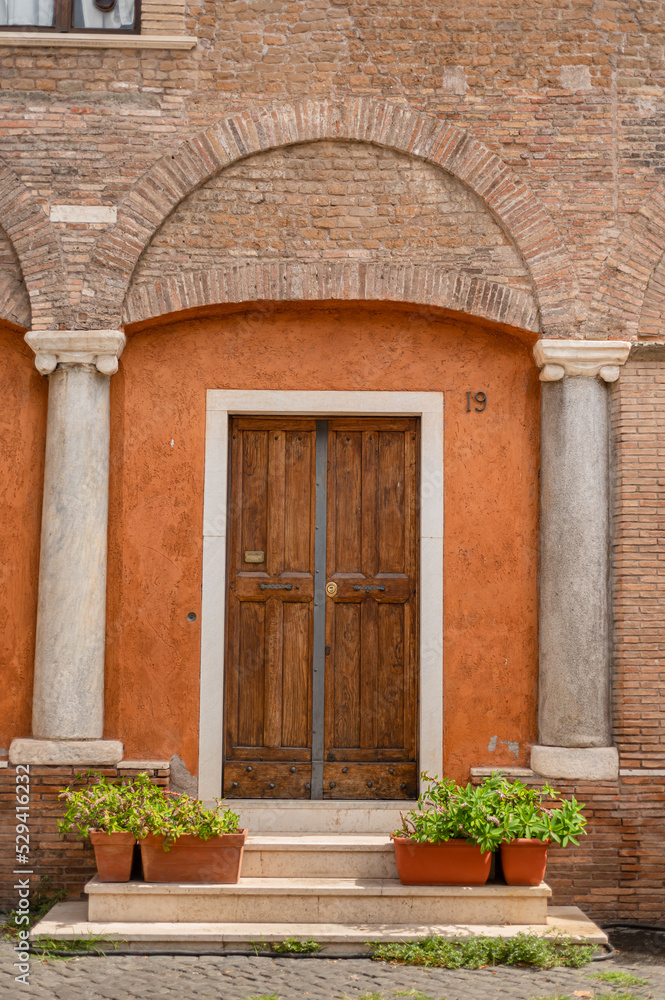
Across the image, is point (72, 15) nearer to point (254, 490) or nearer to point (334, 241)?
point (334, 241)

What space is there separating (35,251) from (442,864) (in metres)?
4.40

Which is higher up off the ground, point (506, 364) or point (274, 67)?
point (274, 67)

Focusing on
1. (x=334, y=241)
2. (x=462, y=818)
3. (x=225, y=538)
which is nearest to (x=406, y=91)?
(x=334, y=241)

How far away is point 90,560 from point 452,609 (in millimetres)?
2302

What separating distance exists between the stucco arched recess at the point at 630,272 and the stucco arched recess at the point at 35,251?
3.35m

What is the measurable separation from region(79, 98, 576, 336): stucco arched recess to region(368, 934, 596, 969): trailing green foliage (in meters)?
3.54

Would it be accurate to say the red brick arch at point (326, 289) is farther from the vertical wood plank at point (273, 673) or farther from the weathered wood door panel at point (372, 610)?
the vertical wood plank at point (273, 673)

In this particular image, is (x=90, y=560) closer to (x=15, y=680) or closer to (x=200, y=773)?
(x=15, y=680)

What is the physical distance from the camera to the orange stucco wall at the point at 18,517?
604 centimetres

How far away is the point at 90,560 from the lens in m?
5.90

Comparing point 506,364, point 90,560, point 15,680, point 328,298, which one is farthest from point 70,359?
point 506,364

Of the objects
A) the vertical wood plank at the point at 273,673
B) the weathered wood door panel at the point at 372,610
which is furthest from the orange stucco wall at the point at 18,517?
the weathered wood door panel at the point at 372,610

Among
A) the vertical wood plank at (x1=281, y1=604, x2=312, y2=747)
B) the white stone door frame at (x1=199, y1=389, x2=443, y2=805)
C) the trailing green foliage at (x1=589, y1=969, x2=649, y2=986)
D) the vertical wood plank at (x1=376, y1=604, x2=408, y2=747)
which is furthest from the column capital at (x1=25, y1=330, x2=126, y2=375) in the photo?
the trailing green foliage at (x1=589, y1=969, x2=649, y2=986)

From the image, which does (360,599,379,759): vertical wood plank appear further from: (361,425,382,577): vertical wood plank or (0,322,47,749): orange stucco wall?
(0,322,47,749): orange stucco wall
